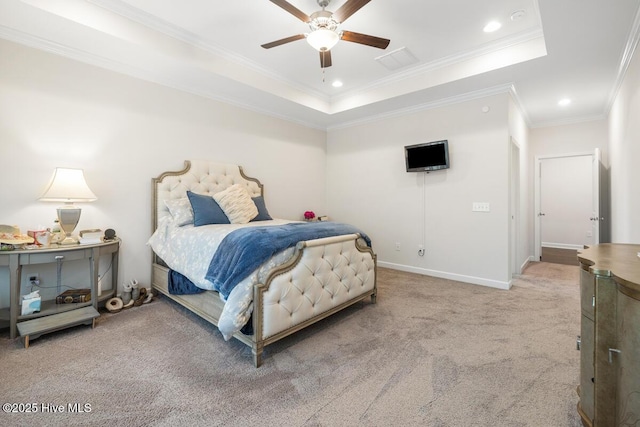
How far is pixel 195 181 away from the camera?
12.3 ft

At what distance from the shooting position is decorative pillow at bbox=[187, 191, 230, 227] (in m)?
3.23

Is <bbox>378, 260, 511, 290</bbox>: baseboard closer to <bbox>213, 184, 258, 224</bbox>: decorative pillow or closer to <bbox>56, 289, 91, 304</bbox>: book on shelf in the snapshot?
<bbox>213, 184, 258, 224</bbox>: decorative pillow

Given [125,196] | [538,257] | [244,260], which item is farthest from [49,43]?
[538,257]

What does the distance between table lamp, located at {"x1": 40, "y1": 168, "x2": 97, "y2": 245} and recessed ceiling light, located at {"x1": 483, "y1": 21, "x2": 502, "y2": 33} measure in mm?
4213

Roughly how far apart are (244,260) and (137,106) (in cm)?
256

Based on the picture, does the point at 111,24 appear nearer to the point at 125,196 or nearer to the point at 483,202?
the point at 125,196

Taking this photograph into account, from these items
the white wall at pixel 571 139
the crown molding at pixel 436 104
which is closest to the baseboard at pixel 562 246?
the white wall at pixel 571 139

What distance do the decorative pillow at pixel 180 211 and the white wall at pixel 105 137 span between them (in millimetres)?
327

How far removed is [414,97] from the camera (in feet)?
13.5

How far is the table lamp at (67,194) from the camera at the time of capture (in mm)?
2578

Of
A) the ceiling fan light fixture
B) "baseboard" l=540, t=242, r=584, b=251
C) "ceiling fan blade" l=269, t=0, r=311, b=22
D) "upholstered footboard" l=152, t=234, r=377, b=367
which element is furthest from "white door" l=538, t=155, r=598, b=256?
"ceiling fan blade" l=269, t=0, r=311, b=22

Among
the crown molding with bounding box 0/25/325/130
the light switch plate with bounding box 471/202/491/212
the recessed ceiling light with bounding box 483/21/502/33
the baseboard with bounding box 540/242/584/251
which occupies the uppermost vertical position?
the recessed ceiling light with bounding box 483/21/502/33

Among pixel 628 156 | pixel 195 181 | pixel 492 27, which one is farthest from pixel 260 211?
pixel 628 156

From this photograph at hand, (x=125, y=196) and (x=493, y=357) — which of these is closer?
(x=493, y=357)
